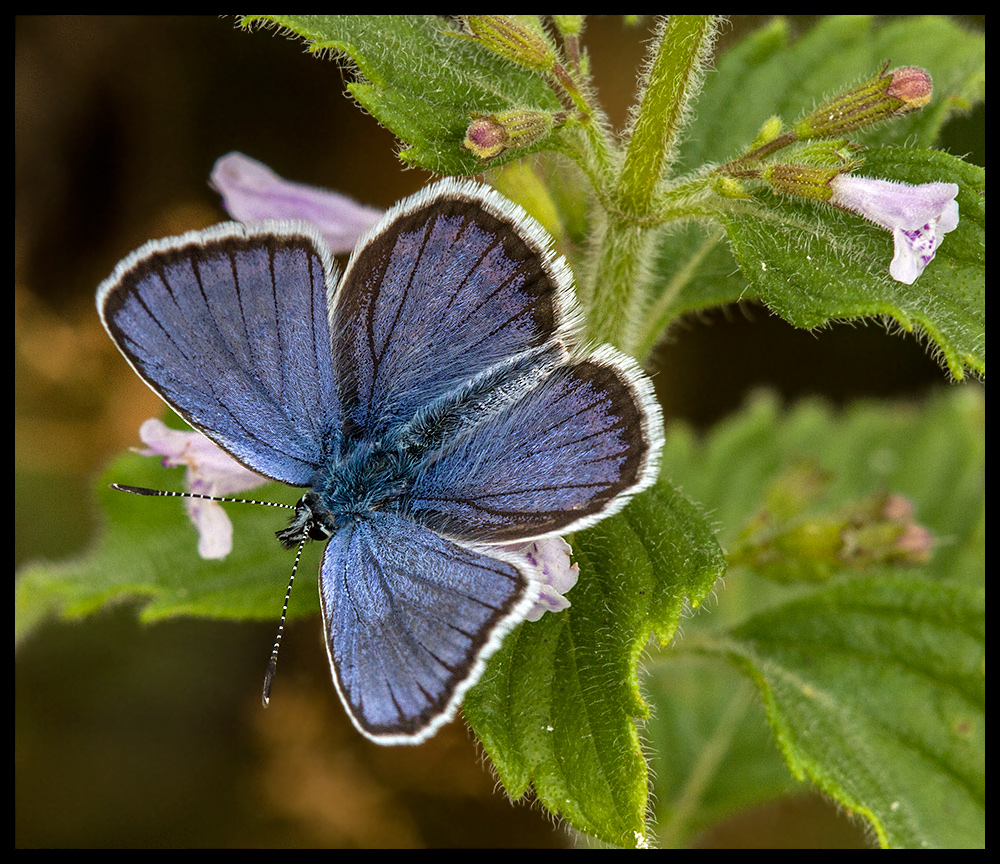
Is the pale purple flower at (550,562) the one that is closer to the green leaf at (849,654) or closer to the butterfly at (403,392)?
the butterfly at (403,392)

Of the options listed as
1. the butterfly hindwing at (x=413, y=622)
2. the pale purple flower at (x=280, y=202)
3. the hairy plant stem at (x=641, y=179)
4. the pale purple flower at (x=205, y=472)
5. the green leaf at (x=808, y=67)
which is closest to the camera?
the butterfly hindwing at (x=413, y=622)

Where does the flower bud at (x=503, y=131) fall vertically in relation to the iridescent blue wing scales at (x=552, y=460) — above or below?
above

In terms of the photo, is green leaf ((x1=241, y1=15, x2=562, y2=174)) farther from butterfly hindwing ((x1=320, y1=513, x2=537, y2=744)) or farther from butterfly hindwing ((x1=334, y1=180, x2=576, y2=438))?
butterfly hindwing ((x1=320, y1=513, x2=537, y2=744))

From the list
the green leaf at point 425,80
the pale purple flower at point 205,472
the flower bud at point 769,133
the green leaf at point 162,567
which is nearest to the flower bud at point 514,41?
the green leaf at point 425,80

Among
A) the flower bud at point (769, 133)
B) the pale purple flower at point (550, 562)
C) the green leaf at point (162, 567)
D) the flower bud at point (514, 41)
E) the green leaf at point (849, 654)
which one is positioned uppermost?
the flower bud at point (514, 41)

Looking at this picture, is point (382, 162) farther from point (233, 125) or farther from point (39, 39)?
point (39, 39)

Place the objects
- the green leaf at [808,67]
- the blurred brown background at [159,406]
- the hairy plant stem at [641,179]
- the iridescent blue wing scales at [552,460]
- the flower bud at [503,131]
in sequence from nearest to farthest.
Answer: the iridescent blue wing scales at [552,460] → the flower bud at [503,131] → the hairy plant stem at [641,179] → the green leaf at [808,67] → the blurred brown background at [159,406]
